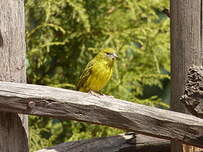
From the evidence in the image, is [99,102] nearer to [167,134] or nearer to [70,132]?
[167,134]

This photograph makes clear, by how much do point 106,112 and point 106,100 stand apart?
0.23 ft

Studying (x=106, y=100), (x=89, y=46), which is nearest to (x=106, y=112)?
(x=106, y=100)

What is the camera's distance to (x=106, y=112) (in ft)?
8.95

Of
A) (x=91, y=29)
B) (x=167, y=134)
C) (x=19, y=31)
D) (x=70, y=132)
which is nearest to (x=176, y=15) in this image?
(x=167, y=134)

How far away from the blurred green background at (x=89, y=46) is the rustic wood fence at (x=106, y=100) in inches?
78.0

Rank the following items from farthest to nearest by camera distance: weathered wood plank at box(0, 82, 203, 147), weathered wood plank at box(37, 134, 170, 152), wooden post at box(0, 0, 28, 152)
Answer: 1. weathered wood plank at box(37, 134, 170, 152)
2. wooden post at box(0, 0, 28, 152)
3. weathered wood plank at box(0, 82, 203, 147)

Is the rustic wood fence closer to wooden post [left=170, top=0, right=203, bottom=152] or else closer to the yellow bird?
wooden post [left=170, top=0, right=203, bottom=152]

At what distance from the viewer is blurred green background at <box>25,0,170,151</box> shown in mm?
5113

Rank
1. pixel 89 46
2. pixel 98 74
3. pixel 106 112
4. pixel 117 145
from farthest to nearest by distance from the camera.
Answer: pixel 89 46 → pixel 98 74 → pixel 117 145 → pixel 106 112

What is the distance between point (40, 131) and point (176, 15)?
8.56 ft

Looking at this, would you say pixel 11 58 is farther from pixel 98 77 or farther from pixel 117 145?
pixel 98 77

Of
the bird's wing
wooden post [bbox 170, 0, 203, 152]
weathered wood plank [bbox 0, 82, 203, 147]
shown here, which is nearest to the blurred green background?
the bird's wing

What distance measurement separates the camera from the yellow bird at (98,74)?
4.55 metres

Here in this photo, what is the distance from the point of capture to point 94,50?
17.2 feet
